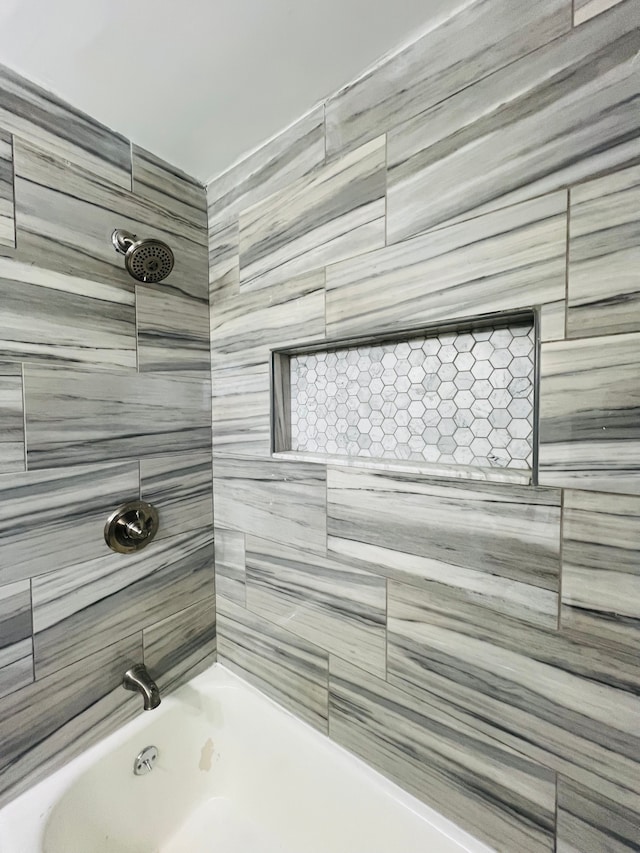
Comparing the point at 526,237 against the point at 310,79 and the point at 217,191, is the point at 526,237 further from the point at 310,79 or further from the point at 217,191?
the point at 217,191

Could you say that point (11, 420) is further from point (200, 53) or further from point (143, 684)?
point (200, 53)

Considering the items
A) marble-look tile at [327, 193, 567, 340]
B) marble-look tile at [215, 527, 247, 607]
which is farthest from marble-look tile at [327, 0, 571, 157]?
marble-look tile at [215, 527, 247, 607]

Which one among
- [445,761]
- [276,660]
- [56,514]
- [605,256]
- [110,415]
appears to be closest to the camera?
[605,256]

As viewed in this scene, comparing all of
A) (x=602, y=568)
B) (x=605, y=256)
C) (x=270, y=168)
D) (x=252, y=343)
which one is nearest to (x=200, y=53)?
(x=270, y=168)

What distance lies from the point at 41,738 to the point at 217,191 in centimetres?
173

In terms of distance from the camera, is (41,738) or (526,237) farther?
(41,738)

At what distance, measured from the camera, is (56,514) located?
3.25 ft

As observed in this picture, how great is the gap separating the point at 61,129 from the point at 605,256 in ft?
4.42

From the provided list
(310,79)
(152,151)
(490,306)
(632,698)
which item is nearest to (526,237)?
(490,306)

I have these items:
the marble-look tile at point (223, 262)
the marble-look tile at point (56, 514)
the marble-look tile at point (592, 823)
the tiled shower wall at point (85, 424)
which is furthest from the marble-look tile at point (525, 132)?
the marble-look tile at point (592, 823)

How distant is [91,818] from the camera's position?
984mm

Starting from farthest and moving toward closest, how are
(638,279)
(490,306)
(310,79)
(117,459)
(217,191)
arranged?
(217,191) < (117,459) < (310,79) < (490,306) < (638,279)

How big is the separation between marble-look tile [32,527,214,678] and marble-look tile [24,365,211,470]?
0.32m

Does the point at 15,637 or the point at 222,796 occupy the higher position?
the point at 15,637
